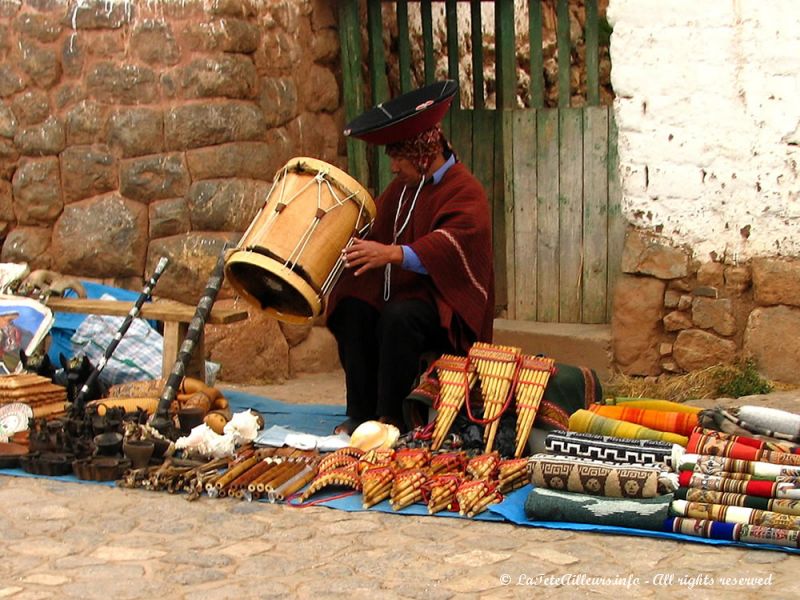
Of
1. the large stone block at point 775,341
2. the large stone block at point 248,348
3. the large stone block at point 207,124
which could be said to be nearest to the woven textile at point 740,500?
the large stone block at point 775,341

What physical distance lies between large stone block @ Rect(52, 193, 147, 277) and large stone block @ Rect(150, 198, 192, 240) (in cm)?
7

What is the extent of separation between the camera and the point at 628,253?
642 centimetres

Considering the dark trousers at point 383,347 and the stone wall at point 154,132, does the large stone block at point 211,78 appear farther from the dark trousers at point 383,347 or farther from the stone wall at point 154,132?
the dark trousers at point 383,347

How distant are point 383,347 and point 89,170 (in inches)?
95.4

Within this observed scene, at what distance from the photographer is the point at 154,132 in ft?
21.7

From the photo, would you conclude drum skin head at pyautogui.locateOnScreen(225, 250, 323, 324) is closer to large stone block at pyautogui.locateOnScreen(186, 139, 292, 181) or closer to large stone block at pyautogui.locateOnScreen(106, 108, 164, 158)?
large stone block at pyautogui.locateOnScreen(186, 139, 292, 181)

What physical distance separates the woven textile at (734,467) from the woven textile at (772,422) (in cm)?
35

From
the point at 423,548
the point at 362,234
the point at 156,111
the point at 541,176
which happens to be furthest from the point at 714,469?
the point at 156,111

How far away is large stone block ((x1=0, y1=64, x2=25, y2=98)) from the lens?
6859mm

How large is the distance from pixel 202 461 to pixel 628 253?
265 cm

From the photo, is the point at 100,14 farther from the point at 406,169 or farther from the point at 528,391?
the point at 528,391

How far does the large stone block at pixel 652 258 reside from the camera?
20.7 feet

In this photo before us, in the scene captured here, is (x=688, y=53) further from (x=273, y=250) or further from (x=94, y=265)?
(x=94, y=265)

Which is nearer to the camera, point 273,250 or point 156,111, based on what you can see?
point 273,250
